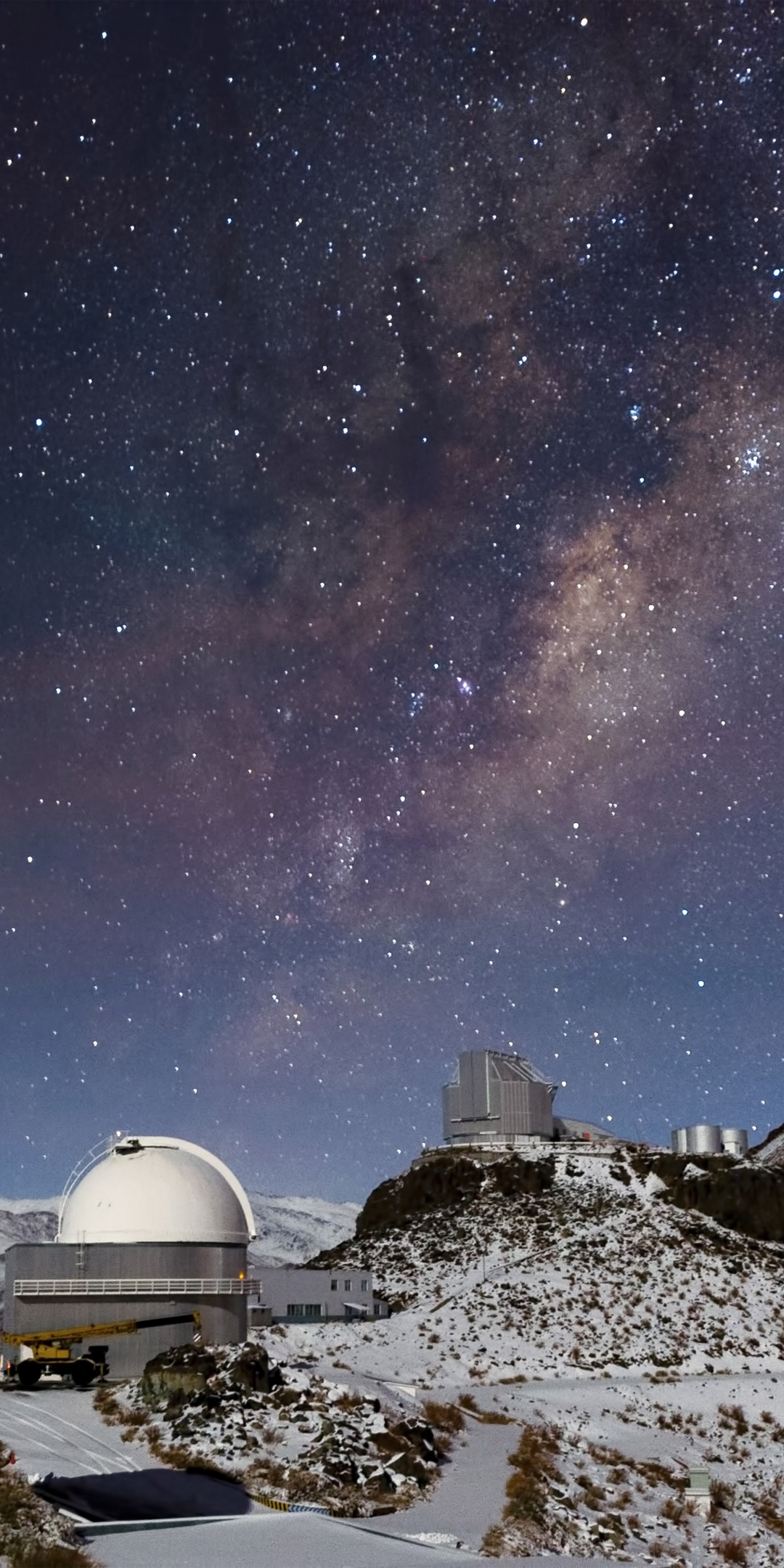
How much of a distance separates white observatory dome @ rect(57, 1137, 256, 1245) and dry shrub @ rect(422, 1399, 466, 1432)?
32.1 ft

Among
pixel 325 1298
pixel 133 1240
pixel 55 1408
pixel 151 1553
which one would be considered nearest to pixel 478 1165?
pixel 325 1298

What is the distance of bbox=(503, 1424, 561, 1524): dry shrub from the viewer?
66.8ft

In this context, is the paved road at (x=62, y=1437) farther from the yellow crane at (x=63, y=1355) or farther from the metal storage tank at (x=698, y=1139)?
the metal storage tank at (x=698, y=1139)

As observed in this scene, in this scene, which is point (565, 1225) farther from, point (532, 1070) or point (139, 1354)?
point (139, 1354)

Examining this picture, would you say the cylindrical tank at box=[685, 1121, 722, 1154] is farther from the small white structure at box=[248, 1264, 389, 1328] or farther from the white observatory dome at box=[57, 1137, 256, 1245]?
the white observatory dome at box=[57, 1137, 256, 1245]

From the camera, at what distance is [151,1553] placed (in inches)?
547

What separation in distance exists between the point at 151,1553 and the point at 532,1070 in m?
76.4

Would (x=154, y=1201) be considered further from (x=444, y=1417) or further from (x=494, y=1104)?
(x=494, y=1104)

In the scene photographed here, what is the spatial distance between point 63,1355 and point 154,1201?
5.77 m

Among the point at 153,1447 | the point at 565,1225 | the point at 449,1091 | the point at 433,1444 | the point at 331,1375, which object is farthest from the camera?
the point at 449,1091

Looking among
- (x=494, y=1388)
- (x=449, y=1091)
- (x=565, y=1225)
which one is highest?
(x=449, y=1091)

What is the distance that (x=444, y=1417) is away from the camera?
30109 millimetres

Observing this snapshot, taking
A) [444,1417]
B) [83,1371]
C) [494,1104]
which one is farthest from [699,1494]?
[494,1104]

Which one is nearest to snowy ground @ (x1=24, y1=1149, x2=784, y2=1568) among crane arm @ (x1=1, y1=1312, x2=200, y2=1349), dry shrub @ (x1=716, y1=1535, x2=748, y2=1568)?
dry shrub @ (x1=716, y1=1535, x2=748, y2=1568)
